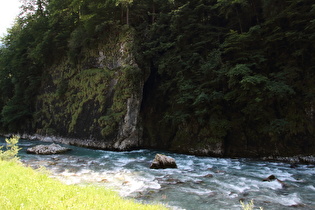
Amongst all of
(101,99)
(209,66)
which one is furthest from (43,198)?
(101,99)

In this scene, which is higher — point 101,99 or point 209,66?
point 209,66

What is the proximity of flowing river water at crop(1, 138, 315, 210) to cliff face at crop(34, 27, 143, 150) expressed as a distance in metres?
5.89

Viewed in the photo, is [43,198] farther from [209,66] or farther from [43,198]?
[209,66]

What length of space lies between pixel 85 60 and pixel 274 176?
20148mm

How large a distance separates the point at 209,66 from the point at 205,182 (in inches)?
342

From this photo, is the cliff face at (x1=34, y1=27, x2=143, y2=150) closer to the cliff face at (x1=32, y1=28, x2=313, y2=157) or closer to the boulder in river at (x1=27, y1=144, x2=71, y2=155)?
the cliff face at (x1=32, y1=28, x2=313, y2=157)

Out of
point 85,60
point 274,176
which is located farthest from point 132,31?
point 274,176

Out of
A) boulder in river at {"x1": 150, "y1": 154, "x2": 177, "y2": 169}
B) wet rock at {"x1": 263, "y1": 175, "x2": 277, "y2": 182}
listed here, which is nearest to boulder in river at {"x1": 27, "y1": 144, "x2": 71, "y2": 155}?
boulder in river at {"x1": 150, "y1": 154, "x2": 177, "y2": 169}

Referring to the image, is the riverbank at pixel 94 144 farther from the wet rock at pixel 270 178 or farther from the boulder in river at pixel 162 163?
the boulder in river at pixel 162 163

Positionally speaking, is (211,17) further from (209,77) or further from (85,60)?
(85,60)

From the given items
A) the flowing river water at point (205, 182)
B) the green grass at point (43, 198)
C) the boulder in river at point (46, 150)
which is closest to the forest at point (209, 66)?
the flowing river water at point (205, 182)

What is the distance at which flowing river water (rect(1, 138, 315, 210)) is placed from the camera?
6.61 metres

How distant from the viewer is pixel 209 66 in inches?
580

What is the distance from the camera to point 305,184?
837 cm
